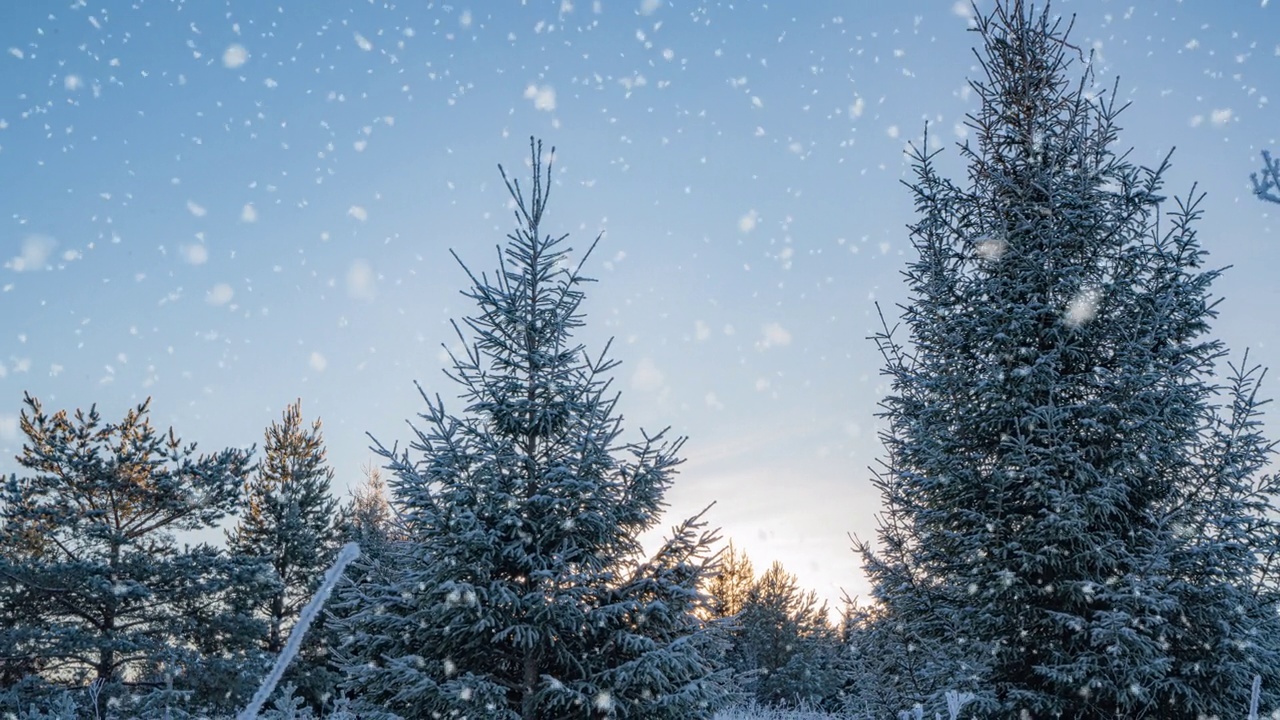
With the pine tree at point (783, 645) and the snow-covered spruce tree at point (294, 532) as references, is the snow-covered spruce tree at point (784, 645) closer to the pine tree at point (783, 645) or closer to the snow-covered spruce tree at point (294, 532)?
the pine tree at point (783, 645)

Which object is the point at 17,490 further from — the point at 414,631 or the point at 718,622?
the point at 718,622

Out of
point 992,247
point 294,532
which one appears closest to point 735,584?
point 294,532

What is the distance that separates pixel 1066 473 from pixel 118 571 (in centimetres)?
1987

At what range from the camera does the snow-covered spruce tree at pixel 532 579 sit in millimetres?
6340

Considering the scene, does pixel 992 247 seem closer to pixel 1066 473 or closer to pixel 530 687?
pixel 1066 473

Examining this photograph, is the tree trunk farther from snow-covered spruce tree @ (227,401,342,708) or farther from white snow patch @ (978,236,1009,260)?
snow-covered spruce tree @ (227,401,342,708)

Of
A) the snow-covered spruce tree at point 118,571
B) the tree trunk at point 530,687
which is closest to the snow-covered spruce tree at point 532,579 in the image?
the tree trunk at point 530,687

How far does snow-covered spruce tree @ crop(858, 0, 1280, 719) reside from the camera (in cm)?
764

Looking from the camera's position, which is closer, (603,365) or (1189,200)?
(603,365)

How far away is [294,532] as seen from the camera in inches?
1013

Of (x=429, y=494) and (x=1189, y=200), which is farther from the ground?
(x=1189, y=200)

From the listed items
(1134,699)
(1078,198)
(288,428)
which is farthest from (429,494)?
(288,428)

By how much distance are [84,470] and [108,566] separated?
2535 mm

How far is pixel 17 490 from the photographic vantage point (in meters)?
18.4
